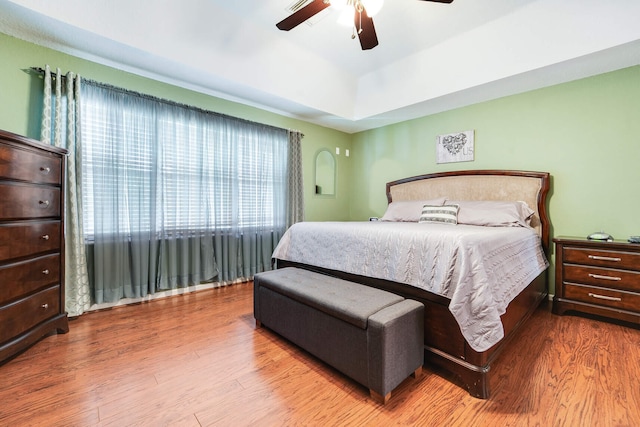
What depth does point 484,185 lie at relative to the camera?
336cm

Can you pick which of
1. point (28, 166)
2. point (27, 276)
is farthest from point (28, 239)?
point (28, 166)

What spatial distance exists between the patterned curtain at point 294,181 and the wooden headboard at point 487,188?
4.92ft

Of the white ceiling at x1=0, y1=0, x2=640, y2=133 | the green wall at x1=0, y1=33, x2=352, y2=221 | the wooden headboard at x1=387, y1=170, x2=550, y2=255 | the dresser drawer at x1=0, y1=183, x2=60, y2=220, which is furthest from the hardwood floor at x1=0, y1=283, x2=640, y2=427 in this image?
the white ceiling at x1=0, y1=0, x2=640, y2=133

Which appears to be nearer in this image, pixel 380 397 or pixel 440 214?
pixel 380 397

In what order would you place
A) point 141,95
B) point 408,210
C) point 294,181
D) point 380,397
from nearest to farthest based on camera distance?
point 380,397 < point 141,95 < point 408,210 < point 294,181

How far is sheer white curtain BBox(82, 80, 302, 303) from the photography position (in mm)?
2586

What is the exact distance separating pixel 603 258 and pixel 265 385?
301 cm

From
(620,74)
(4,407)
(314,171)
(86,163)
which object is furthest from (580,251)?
(86,163)

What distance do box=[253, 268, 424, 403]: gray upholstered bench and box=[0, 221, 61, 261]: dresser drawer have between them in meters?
1.66

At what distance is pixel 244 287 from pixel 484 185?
326cm

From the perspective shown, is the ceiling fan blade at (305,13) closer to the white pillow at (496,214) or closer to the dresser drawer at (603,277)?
the white pillow at (496,214)

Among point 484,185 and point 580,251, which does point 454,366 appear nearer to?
point 580,251

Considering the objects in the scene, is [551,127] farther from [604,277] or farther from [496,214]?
[604,277]

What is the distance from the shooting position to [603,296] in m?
2.42
